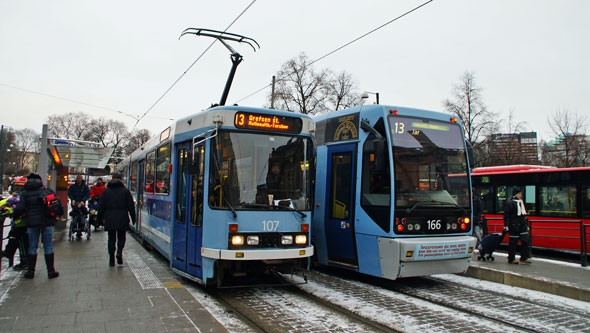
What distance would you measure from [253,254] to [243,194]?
0.88 metres

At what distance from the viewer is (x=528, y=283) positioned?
25.7 ft

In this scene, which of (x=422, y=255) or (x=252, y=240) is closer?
(x=252, y=240)

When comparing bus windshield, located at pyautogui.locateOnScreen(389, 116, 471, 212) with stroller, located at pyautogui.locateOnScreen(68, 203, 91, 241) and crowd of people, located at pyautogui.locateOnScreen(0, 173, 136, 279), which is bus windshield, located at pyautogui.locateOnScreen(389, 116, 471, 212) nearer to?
crowd of people, located at pyautogui.locateOnScreen(0, 173, 136, 279)

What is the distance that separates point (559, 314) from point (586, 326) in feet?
1.86

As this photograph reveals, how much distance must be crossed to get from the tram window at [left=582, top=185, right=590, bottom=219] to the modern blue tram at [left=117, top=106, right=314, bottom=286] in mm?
8942

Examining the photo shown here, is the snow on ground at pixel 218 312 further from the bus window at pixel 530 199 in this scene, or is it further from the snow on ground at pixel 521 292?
the bus window at pixel 530 199

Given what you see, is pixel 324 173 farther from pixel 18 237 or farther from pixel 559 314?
pixel 18 237

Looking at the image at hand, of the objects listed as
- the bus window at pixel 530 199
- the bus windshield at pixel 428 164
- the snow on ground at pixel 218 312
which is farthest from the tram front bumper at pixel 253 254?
the bus window at pixel 530 199

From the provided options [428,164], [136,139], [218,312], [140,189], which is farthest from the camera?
[136,139]

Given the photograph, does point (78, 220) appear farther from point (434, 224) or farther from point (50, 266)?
point (434, 224)

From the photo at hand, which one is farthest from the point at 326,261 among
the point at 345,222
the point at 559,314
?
the point at 559,314

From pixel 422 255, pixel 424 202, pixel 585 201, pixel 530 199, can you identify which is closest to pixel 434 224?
pixel 424 202

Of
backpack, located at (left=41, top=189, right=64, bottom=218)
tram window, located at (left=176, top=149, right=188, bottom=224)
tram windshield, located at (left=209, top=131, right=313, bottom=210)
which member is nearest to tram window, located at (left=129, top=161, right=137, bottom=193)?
backpack, located at (left=41, top=189, right=64, bottom=218)

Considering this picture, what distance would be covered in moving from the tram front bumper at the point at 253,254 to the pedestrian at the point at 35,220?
9.25ft
